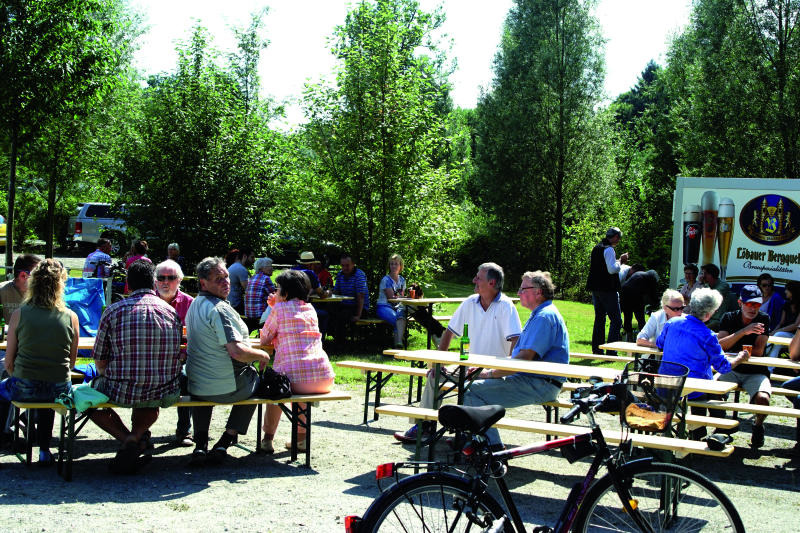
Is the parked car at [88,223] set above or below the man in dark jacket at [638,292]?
above

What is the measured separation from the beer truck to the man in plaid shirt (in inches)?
336

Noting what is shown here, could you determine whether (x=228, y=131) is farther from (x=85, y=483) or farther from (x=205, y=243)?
(x=85, y=483)

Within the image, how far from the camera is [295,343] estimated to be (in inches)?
248

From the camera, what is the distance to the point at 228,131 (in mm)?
15531

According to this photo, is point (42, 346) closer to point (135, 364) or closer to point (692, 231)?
point (135, 364)

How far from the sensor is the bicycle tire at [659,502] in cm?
355

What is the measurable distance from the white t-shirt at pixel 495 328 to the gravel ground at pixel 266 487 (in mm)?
942

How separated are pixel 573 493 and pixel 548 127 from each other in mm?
24299

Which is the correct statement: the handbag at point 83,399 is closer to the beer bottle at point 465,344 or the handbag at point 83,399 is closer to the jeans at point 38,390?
the jeans at point 38,390

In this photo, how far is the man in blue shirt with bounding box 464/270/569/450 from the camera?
5.86 meters

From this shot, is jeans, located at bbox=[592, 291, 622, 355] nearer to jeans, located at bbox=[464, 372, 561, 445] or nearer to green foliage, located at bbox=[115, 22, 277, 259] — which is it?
jeans, located at bbox=[464, 372, 561, 445]

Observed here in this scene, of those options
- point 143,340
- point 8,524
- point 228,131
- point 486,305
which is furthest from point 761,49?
point 8,524

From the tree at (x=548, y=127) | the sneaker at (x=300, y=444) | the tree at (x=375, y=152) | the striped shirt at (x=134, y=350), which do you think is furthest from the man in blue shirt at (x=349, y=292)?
the tree at (x=548, y=127)

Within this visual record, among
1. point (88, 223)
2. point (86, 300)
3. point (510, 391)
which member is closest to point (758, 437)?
point (510, 391)
